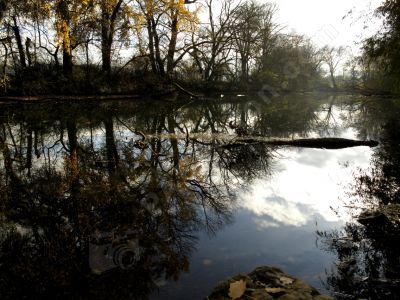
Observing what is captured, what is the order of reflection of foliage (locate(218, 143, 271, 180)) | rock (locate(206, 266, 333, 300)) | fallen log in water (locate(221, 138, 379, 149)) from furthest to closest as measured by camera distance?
fallen log in water (locate(221, 138, 379, 149)) < reflection of foliage (locate(218, 143, 271, 180)) < rock (locate(206, 266, 333, 300))

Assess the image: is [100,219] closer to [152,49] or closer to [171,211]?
[171,211]

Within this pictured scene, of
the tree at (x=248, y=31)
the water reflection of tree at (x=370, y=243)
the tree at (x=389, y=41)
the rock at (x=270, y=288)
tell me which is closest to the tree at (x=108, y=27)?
the tree at (x=248, y=31)

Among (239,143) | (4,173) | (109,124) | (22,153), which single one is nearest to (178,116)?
(109,124)

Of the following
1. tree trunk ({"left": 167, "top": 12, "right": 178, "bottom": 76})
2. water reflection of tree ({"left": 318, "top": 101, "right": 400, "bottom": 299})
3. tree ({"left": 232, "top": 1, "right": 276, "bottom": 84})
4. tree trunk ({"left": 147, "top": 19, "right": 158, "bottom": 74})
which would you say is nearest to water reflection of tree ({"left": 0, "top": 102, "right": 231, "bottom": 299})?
water reflection of tree ({"left": 318, "top": 101, "right": 400, "bottom": 299})

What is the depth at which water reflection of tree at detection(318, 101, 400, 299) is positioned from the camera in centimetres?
497

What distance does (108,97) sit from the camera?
108 feet

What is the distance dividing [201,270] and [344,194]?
18.4 ft

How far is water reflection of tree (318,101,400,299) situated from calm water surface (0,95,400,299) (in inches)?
1.6

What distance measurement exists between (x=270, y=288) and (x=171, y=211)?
3.79 m

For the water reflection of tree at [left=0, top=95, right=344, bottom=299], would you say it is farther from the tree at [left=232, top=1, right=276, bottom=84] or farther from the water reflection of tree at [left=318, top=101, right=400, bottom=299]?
the tree at [left=232, top=1, right=276, bottom=84]

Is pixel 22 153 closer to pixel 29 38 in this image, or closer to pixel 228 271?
pixel 228 271

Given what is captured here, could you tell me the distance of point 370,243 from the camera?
6371 millimetres

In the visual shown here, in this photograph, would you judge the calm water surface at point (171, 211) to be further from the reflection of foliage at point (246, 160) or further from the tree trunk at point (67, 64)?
the tree trunk at point (67, 64)

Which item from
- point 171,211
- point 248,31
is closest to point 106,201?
point 171,211
